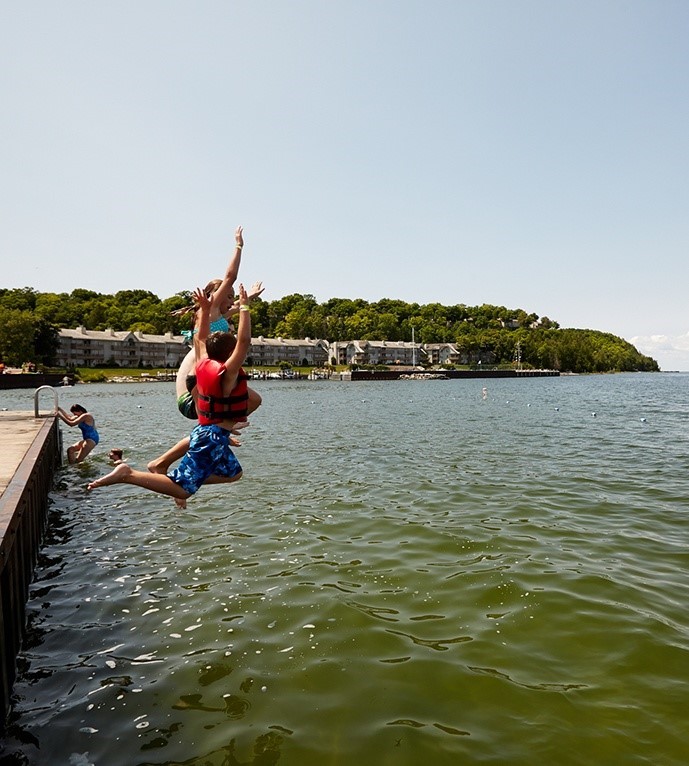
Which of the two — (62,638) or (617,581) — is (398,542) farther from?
(62,638)

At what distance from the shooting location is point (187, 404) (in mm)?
Answer: 7293

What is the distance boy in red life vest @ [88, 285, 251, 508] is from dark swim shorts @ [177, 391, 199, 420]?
516 millimetres

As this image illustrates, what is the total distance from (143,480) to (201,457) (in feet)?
2.31

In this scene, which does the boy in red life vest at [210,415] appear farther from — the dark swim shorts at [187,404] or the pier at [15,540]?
the pier at [15,540]

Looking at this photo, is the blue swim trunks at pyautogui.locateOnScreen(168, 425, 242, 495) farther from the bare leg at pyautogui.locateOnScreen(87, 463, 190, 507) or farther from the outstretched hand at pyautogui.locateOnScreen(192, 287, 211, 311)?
the outstretched hand at pyautogui.locateOnScreen(192, 287, 211, 311)

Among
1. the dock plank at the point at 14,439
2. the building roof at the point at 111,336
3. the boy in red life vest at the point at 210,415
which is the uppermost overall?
the building roof at the point at 111,336

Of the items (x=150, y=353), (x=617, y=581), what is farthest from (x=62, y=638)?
(x=150, y=353)

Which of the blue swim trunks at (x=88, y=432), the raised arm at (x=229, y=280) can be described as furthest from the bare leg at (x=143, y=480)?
the blue swim trunks at (x=88, y=432)

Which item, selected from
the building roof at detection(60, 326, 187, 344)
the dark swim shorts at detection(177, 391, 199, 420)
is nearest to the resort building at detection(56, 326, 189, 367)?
the building roof at detection(60, 326, 187, 344)

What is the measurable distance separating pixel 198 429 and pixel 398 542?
6.61 m

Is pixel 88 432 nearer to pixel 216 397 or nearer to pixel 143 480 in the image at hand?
pixel 143 480

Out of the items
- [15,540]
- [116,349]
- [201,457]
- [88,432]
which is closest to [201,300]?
[201,457]

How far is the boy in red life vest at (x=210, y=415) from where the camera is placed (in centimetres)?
642

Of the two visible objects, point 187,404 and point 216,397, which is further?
point 187,404
